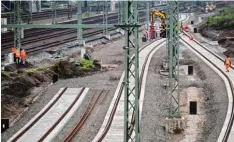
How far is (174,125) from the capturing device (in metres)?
25.1

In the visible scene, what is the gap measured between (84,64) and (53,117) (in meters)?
13.9

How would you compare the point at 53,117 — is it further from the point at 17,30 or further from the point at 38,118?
the point at 17,30

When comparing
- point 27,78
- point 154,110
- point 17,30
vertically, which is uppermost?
point 17,30

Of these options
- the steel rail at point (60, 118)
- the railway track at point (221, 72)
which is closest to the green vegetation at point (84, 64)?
the steel rail at point (60, 118)

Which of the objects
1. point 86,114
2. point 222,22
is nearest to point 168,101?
point 86,114

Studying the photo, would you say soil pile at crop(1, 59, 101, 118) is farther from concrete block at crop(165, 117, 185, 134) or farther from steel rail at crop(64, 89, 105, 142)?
concrete block at crop(165, 117, 185, 134)

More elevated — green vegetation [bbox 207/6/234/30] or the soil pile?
green vegetation [bbox 207/6/234/30]

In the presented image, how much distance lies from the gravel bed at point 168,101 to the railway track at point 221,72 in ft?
0.94

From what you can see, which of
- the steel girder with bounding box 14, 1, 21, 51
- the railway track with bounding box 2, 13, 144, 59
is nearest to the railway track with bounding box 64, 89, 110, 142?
the steel girder with bounding box 14, 1, 21, 51

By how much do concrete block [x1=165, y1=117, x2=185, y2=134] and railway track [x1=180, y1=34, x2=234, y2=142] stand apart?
2.02m

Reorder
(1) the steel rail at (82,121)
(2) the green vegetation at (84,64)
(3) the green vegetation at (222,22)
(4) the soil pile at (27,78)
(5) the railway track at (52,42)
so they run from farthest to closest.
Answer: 1. (3) the green vegetation at (222,22)
2. (5) the railway track at (52,42)
3. (2) the green vegetation at (84,64)
4. (4) the soil pile at (27,78)
5. (1) the steel rail at (82,121)

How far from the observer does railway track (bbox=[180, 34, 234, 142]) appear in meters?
24.0

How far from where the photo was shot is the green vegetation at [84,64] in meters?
39.7

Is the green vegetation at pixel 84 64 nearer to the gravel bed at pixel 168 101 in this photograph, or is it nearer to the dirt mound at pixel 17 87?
the dirt mound at pixel 17 87
